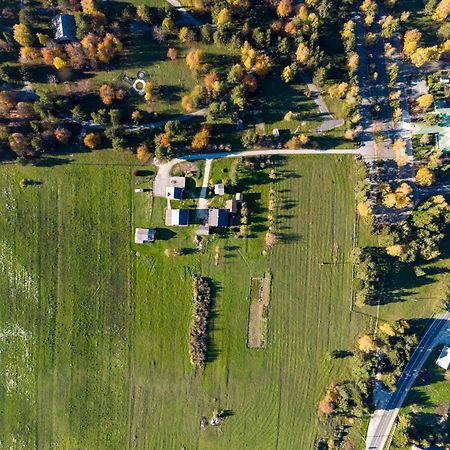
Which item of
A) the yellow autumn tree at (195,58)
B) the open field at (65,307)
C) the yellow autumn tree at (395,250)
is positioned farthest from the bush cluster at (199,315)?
the yellow autumn tree at (195,58)

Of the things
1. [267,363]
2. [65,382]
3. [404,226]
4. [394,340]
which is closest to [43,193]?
[65,382]

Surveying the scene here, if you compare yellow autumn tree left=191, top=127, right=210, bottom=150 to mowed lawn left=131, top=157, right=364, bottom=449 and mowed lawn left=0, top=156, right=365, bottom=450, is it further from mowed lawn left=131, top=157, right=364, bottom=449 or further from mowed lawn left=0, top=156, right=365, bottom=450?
mowed lawn left=0, top=156, right=365, bottom=450

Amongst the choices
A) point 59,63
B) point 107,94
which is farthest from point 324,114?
point 59,63

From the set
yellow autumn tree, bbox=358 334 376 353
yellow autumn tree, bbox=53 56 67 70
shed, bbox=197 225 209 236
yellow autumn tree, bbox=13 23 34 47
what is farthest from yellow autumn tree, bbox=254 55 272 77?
yellow autumn tree, bbox=358 334 376 353

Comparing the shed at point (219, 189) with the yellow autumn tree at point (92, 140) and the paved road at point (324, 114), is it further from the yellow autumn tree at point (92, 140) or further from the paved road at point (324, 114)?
A: the yellow autumn tree at point (92, 140)

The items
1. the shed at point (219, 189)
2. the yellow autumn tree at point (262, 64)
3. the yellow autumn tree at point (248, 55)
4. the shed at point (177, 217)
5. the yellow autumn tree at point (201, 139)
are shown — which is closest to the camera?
the yellow autumn tree at point (248, 55)

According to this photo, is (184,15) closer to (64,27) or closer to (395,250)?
(64,27)
